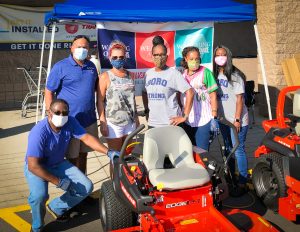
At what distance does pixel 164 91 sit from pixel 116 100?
553 millimetres

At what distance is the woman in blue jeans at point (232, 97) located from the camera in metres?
4.66

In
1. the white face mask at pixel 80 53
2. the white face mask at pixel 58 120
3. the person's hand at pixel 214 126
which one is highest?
the white face mask at pixel 80 53

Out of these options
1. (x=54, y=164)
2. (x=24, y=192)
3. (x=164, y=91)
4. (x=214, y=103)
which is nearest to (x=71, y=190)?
(x=54, y=164)

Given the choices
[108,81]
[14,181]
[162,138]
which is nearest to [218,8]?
[108,81]

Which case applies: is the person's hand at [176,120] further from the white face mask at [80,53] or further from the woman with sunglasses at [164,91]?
the white face mask at [80,53]

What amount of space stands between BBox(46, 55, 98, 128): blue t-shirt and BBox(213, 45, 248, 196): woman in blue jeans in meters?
1.50

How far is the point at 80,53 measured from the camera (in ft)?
14.5

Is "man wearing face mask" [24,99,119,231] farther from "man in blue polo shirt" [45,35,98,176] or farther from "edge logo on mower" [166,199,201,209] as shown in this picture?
"edge logo on mower" [166,199,201,209]

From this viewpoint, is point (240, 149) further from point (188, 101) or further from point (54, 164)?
point (54, 164)

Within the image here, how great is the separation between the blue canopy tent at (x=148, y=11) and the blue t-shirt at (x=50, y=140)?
1.43 m

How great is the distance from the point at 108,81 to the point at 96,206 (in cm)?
147

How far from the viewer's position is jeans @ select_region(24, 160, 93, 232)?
12.5 feet

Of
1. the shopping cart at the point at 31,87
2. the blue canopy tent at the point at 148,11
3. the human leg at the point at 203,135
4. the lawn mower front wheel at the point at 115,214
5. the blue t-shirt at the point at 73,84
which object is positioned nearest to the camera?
the lawn mower front wheel at the point at 115,214

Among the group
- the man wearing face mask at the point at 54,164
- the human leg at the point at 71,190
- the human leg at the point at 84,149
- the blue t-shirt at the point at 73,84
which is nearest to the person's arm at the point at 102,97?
the blue t-shirt at the point at 73,84
